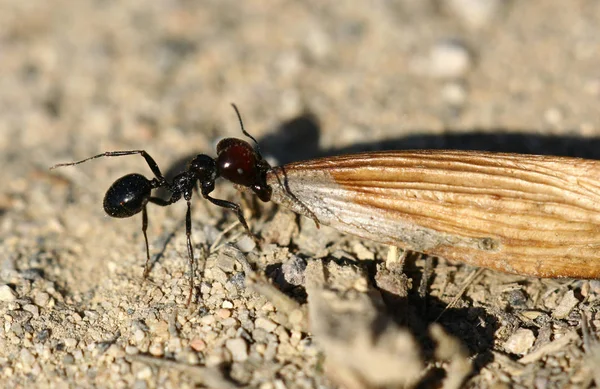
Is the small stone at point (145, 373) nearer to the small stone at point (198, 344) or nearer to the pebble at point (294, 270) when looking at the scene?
the small stone at point (198, 344)

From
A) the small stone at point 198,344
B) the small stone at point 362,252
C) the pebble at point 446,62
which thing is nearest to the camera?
the small stone at point 198,344

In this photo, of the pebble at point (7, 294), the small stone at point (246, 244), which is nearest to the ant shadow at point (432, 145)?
the small stone at point (246, 244)

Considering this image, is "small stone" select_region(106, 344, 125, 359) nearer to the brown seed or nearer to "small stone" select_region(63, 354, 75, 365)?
"small stone" select_region(63, 354, 75, 365)

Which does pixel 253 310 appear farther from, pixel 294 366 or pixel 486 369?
pixel 486 369

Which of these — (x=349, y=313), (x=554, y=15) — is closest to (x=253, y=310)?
(x=349, y=313)

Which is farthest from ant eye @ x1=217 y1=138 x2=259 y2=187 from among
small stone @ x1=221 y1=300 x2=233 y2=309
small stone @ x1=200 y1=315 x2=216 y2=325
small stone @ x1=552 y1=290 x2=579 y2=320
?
small stone @ x1=552 y1=290 x2=579 y2=320
